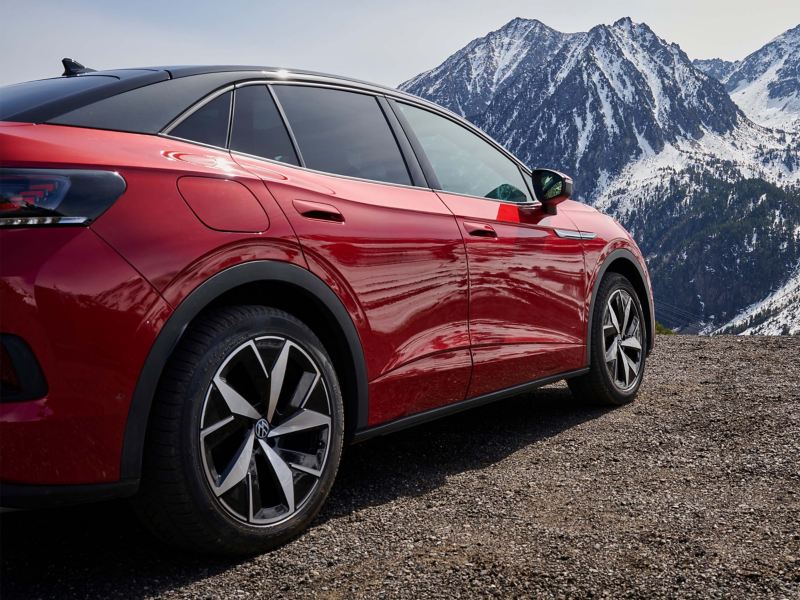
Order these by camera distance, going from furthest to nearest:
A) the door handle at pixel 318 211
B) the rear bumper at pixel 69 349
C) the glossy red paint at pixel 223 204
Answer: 1. the door handle at pixel 318 211
2. the glossy red paint at pixel 223 204
3. the rear bumper at pixel 69 349

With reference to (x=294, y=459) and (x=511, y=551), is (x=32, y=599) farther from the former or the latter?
(x=511, y=551)

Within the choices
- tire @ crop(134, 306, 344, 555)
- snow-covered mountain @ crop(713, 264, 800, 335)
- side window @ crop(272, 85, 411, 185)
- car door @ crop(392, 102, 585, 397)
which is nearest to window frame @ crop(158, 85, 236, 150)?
side window @ crop(272, 85, 411, 185)

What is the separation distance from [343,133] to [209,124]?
2.16 feet

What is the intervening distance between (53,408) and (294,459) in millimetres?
813

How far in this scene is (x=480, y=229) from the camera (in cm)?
341

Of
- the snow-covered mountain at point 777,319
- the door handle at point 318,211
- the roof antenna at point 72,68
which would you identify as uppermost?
the roof antenna at point 72,68

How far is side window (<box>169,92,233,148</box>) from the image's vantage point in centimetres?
246

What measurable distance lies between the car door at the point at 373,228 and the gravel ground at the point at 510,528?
43cm

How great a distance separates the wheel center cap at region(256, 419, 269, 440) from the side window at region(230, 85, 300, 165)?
908 mm

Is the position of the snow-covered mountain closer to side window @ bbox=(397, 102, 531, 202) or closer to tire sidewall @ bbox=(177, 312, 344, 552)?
side window @ bbox=(397, 102, 531, 202)

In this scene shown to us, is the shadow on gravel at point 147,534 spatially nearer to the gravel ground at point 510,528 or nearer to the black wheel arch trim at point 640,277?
the gravel ground at point 510,528

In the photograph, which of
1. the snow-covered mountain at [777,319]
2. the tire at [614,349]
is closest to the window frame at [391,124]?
the tire at [614,349]

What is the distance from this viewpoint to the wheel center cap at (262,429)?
7.77ft

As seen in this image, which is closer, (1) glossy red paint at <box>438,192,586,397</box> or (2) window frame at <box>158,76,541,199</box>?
(2) window frame at <box>158,76,541,199</box>
